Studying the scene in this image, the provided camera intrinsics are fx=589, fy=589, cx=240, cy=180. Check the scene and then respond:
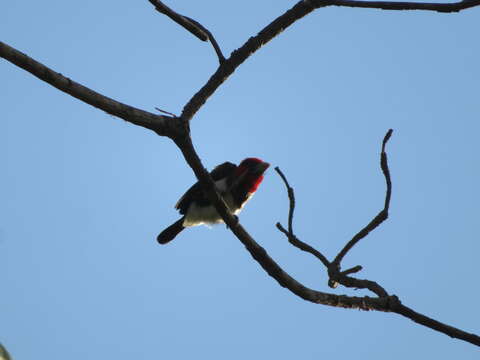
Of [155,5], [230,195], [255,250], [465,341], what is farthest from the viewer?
[230,195]

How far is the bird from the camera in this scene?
18.0 feet

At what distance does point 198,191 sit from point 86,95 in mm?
3134

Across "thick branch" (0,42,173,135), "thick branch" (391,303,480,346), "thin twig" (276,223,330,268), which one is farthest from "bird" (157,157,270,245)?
"thick branch" (391,303,480,346)

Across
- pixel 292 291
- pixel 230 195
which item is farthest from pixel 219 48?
pixel 230 195

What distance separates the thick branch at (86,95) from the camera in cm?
232

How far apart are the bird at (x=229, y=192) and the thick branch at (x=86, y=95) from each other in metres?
2.70

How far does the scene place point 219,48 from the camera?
2.95 meters

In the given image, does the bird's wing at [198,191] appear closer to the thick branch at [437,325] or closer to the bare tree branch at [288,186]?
the bare tree branch at [288,186]

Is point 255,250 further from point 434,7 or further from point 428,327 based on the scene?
point 434,7

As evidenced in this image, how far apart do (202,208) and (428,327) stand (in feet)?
10.5

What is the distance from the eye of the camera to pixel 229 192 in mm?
5473

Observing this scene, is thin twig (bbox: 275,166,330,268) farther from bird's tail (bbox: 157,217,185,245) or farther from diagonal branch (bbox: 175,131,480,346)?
bird's tail (bbox: 157,217,185,245)

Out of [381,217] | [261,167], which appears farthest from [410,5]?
[261,167]

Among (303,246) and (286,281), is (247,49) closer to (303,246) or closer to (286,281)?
(303,246)
